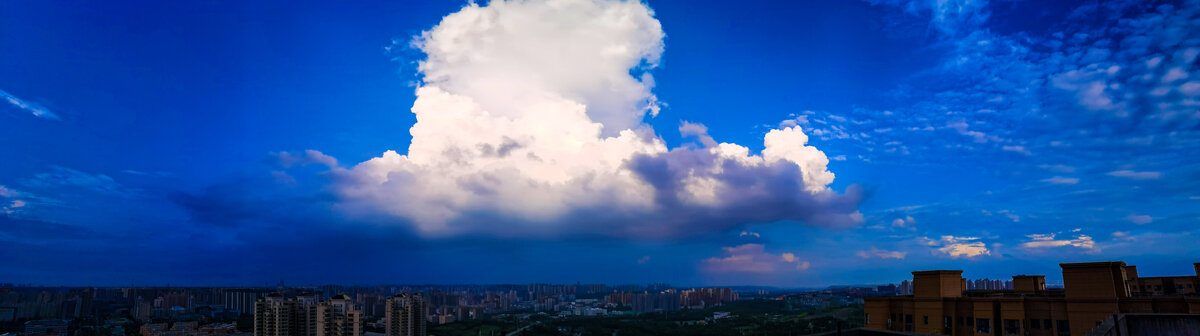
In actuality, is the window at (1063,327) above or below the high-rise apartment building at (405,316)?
above

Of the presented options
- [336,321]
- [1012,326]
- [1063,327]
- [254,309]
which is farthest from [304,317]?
[1063,327]

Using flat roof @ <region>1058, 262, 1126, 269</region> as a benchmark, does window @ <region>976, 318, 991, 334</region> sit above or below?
below

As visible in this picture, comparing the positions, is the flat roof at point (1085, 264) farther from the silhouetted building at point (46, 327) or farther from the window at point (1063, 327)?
the silhouetted building at point (46, 327)

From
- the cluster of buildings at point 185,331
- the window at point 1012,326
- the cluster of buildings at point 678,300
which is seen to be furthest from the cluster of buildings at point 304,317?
the cluster of buildings at point 678,300

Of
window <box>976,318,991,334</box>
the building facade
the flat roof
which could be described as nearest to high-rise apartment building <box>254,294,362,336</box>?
the building facade

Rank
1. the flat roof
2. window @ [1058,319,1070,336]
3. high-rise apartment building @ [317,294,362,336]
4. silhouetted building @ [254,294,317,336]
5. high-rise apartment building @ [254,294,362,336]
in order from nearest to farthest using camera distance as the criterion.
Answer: the flat roof, window @ [1058,319,1070,336], silhouetted building @ [254,294,317,336], high-rise apartment building @ [254,294,362,336], high-rise apartment building @ [317,294,362,336]

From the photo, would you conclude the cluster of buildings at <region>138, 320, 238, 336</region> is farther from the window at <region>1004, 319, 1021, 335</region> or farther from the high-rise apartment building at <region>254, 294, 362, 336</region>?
the window at <region>1004, 319, 1021, 335</region>
